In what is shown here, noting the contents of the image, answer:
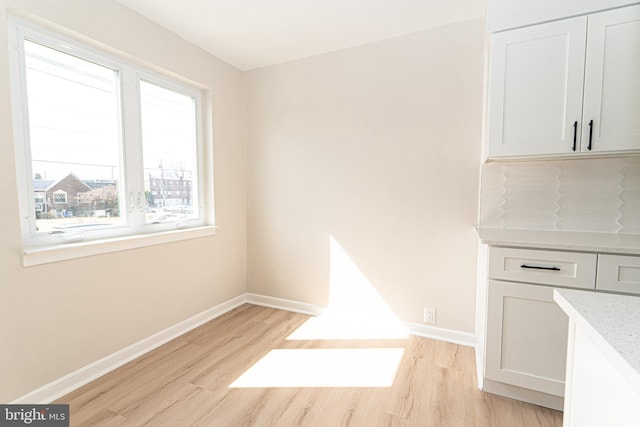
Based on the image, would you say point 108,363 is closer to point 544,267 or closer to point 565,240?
point 544,267

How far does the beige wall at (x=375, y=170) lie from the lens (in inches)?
93.7

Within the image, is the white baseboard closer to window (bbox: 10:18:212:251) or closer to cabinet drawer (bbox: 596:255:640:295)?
window (bbox: 10:18:212:251)

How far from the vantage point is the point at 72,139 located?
76.2 inches

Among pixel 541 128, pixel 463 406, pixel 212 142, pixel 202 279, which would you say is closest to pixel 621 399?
pixel 463 406

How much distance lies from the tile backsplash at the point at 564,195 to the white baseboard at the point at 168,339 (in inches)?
39.4

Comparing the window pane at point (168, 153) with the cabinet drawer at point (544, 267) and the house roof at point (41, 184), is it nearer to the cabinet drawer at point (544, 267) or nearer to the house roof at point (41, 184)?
the house roof at point (41, 184)

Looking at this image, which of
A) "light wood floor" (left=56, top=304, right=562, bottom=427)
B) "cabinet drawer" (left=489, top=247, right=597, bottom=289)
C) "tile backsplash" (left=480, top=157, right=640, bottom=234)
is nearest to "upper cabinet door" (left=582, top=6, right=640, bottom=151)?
"tile backsplash" (left=480, top=157, right=640, bottom=234)

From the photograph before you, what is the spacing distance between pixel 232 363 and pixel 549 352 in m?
1.98

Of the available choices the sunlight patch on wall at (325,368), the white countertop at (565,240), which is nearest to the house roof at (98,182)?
the sunlight patch on wall at (325,368)

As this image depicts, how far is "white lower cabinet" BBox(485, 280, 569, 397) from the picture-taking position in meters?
1.61

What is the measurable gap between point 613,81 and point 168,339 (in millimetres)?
3421

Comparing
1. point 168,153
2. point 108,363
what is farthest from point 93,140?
point 108,363

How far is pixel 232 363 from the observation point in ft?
7.13

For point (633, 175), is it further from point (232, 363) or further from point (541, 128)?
point (232, 363)
